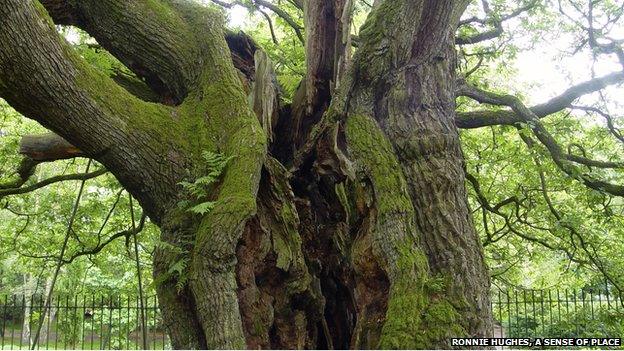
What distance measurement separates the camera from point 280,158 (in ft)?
18.5

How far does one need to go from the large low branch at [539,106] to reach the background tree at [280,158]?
110cm

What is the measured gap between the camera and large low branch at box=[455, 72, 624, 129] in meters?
6.39

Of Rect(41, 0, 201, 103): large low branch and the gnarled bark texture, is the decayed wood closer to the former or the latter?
the gnarled bark texture

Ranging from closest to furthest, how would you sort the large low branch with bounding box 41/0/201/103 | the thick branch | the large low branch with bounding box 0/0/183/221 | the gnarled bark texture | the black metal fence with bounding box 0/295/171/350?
1. the large low branch with bounding box 0/0/183/221
2. the gnarled bark texture
3. the large low branch with bounding box 41/0/201/103
4. the thick branch
5. the black metal fence with bounding box 0/295/171/350

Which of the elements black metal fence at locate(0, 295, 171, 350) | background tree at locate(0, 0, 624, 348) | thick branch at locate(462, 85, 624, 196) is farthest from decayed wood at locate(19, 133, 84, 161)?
thick branch at locate(462, 85, 624, 196)

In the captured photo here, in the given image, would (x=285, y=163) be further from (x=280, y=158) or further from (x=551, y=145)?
(x=551, y=145)

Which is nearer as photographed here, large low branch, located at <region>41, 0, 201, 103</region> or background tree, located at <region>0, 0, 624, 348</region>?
background tree, located at <region>0, 0, 624, 348</region>

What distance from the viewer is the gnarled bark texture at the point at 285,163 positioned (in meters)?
3.70

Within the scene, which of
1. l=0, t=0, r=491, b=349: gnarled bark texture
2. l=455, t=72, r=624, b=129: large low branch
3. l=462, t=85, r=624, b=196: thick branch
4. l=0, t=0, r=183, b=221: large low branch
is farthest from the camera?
l=455, t=72, r=624, b=129: large low branch

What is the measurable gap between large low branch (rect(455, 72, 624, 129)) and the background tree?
3.60ft

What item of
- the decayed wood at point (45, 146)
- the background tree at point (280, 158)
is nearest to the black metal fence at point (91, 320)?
the decayed wood at point (45, 146)

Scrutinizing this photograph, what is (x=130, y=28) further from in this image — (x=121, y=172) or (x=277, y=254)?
(x=277, y=254)

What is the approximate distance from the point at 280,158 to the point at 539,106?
12.2ft

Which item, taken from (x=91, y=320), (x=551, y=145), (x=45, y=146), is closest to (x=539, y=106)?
(x=551, y=145)
